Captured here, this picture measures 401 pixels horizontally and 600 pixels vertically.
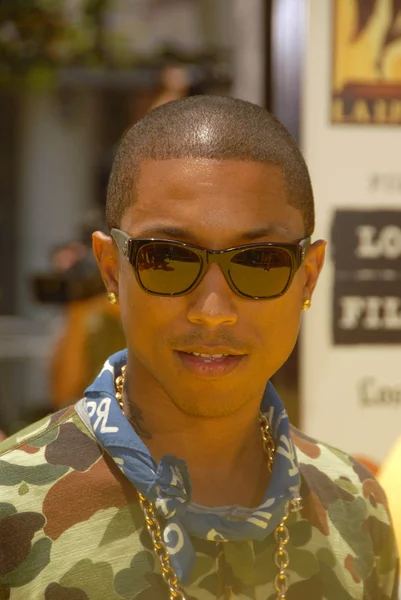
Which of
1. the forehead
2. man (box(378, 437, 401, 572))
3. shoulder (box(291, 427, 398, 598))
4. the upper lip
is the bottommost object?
man (box(378, 437, 401, 572))

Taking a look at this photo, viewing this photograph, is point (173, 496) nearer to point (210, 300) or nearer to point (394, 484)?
point (210, 300)

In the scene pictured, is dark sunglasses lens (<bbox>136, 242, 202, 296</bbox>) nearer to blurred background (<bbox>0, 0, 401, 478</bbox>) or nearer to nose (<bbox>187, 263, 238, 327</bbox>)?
nose (<bbox>187, 263, 238, 327</bbox>)

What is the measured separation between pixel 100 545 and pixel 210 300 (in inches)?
14.0

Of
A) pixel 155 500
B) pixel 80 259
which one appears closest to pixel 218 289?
pixel 155 500

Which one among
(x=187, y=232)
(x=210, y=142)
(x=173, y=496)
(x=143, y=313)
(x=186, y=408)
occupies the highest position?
(x=210, y=142)

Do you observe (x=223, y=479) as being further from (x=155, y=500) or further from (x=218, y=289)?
(x=218, y=289)

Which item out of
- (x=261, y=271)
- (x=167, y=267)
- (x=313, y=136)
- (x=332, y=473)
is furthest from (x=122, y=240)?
(x=313, y=136)

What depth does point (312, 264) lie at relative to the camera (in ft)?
4.18

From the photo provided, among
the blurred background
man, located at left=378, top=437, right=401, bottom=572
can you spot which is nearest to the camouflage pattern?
man, located at left=378, top=437, right=401, bottom=572

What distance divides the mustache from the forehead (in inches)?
4.4

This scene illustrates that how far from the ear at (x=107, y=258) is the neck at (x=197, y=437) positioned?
116 millimetres

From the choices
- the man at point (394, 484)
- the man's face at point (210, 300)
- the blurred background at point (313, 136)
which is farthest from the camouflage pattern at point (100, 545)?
the blurred background at point (313, 136)

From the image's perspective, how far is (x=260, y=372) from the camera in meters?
1.17

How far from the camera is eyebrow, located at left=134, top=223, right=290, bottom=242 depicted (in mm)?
1121
